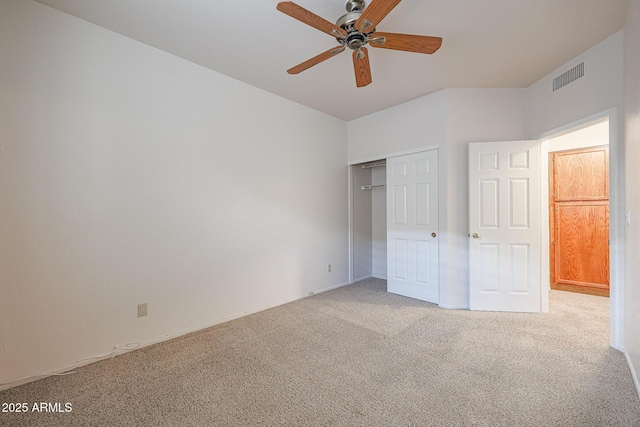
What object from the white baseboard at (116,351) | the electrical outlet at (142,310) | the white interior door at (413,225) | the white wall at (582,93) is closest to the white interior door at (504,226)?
the white wall at (582,93)

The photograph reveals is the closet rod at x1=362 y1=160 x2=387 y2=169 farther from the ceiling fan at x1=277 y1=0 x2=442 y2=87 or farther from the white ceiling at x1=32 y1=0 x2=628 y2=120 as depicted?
the ceiling fan at x1=277 y1=0 x2=442 y2=87

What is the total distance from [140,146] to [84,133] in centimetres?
38

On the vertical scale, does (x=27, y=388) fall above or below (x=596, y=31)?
below

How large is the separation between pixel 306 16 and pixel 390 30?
0.97 metres

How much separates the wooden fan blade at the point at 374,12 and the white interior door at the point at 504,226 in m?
2.18

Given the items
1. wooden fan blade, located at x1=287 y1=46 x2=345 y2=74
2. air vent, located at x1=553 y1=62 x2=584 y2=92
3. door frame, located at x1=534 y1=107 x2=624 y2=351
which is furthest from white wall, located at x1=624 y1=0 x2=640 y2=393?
wooden fan blade, located at x1=287 y1=46 x2=345 y2=74

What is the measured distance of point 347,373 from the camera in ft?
6.49

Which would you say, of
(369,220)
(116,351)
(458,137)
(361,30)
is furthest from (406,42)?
(116,351)

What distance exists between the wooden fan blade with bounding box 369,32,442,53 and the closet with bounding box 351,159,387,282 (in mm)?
2553

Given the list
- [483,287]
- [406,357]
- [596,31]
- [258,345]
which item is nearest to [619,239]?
[483,287]

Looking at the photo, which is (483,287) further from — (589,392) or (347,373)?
(347,373)

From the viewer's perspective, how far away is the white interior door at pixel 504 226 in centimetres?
309

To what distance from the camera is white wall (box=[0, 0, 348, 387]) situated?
6.18 feet

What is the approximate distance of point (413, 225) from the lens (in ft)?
12.4
